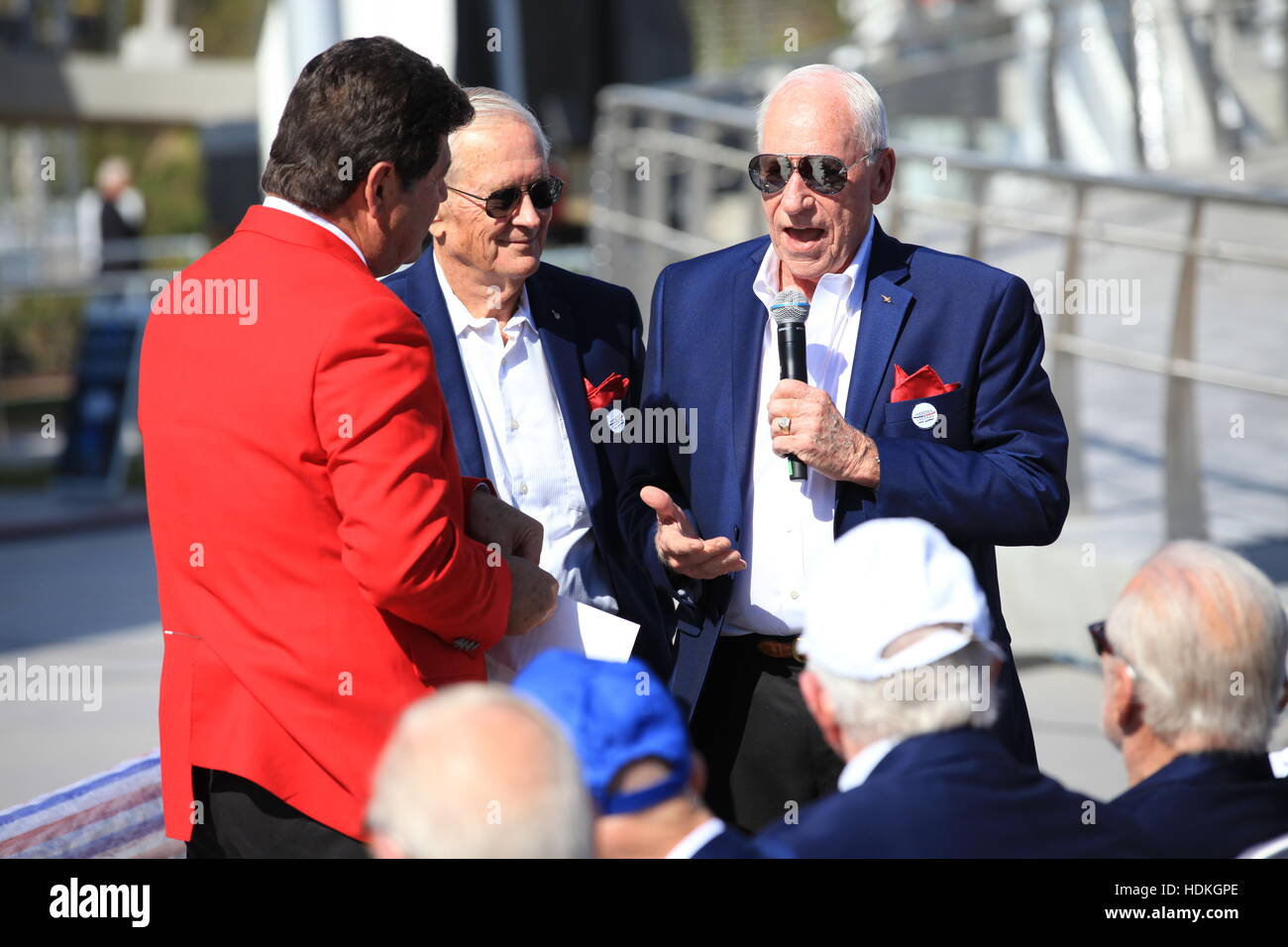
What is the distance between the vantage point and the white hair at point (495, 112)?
10.6ft

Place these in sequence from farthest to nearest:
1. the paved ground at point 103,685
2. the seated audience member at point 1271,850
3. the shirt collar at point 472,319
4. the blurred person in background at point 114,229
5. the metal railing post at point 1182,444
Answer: the blurred person in background at point 114,229
the metal railing post at point 1182,444
the paved ground at point 103,685
the shirt collar at point 472,319
the seated audience member at point 1271,850

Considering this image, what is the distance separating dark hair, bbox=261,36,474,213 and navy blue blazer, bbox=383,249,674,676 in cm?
75

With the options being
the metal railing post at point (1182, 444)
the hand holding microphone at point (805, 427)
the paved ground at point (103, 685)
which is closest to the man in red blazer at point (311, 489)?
the hand holding microphone at point (805, 427)

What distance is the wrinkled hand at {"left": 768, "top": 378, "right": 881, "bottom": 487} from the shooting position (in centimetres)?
270

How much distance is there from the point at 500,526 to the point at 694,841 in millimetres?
961

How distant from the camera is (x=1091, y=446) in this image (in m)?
8.33

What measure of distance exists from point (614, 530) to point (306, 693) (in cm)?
104

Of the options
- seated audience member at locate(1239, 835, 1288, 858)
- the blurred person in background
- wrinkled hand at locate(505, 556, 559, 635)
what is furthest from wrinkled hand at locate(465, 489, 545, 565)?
the blurred person in background

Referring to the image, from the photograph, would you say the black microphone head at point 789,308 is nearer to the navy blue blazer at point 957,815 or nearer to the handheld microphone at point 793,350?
the handheld microphone at point 793,350

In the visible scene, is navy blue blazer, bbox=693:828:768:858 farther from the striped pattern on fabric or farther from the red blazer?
the striped pattern on fabric

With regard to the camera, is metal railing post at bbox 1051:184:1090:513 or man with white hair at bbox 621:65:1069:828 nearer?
man with white hair at bbox 621:65:1069:828

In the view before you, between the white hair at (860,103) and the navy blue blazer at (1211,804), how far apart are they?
4.54 feet
